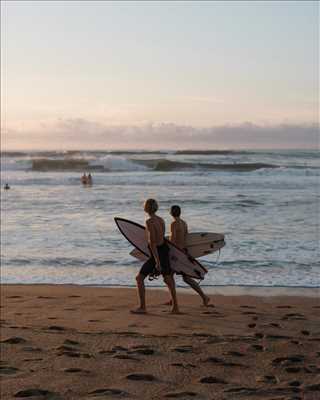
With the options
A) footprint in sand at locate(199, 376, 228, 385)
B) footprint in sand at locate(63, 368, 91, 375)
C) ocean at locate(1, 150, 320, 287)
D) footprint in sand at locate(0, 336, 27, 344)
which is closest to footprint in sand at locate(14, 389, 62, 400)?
footprint in sand at locate(63, 368, 91, 375)

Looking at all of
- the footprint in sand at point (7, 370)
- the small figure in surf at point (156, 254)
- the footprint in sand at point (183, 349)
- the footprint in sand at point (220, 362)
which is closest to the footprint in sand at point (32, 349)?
the footprint in sand at point (7, 370)

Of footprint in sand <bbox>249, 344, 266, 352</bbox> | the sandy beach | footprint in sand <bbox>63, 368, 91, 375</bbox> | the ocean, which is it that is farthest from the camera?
the ocean

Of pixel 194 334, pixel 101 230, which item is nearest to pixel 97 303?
pixel 194 334

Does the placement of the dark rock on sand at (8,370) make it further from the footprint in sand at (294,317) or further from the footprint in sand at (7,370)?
the footprint in sand at (294,317)

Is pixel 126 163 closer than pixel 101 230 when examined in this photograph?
No

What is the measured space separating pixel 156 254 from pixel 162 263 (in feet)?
0.48

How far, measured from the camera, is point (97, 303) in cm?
902

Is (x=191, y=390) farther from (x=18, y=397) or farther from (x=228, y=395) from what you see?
(x=18, y=397)

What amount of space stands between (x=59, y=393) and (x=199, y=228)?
10.4m

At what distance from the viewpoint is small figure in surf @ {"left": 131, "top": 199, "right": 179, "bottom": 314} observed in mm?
8203

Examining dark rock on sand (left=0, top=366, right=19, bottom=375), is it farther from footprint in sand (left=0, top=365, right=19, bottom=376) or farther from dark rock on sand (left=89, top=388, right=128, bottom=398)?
dark rock on sand (left=89, top=388, right=128, bottom=398)

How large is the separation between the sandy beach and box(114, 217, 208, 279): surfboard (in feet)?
1.52

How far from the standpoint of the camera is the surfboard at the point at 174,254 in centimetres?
861

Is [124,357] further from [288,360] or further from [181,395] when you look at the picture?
[288,360]
